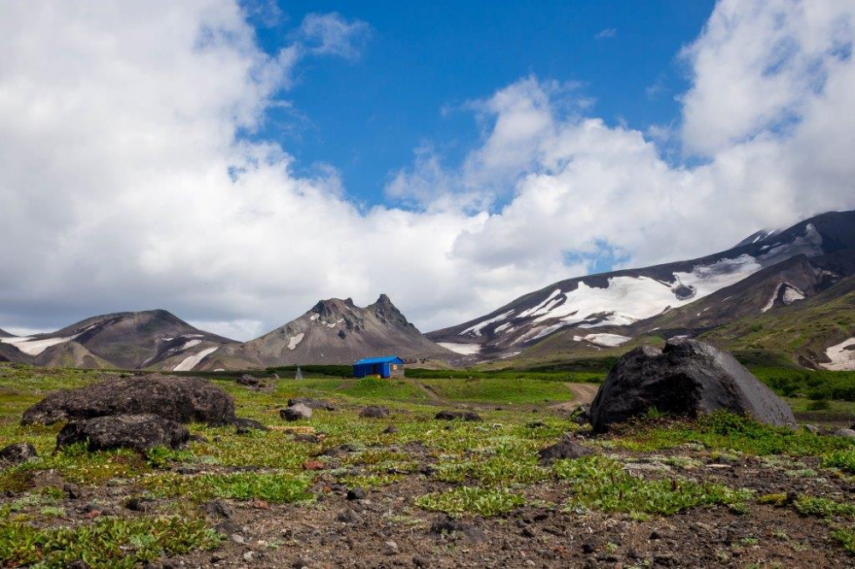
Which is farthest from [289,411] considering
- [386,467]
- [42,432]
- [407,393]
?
[407,393]

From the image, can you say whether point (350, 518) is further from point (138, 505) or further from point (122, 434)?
point (122, 434)

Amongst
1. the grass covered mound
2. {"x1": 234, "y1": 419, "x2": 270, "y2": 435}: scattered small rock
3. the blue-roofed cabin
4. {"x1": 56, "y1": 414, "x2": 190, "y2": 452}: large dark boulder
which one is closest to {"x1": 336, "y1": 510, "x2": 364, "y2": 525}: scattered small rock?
the grass covered mound

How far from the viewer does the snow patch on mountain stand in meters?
164

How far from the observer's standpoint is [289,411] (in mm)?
33312

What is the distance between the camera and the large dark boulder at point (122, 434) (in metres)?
17.2

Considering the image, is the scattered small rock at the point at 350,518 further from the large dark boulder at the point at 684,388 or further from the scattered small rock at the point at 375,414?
the scattered small rock at the point at 375,414

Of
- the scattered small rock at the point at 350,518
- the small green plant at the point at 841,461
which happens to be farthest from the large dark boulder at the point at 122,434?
the small green plant at the point at 841,461

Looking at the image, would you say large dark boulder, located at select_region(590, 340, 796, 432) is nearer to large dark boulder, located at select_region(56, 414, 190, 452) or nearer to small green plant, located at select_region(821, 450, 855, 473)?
small green plant, located at select_region(821, 450, 855, 473)

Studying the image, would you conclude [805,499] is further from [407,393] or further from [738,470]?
[407,393]

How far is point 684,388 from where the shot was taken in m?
24.0

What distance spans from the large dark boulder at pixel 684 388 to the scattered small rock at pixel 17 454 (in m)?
19.7

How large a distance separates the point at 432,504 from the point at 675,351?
639 inches

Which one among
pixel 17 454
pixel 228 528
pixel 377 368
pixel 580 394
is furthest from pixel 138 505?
pixel 377 368

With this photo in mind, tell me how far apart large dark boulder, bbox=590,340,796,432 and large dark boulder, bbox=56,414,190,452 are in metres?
16.3
